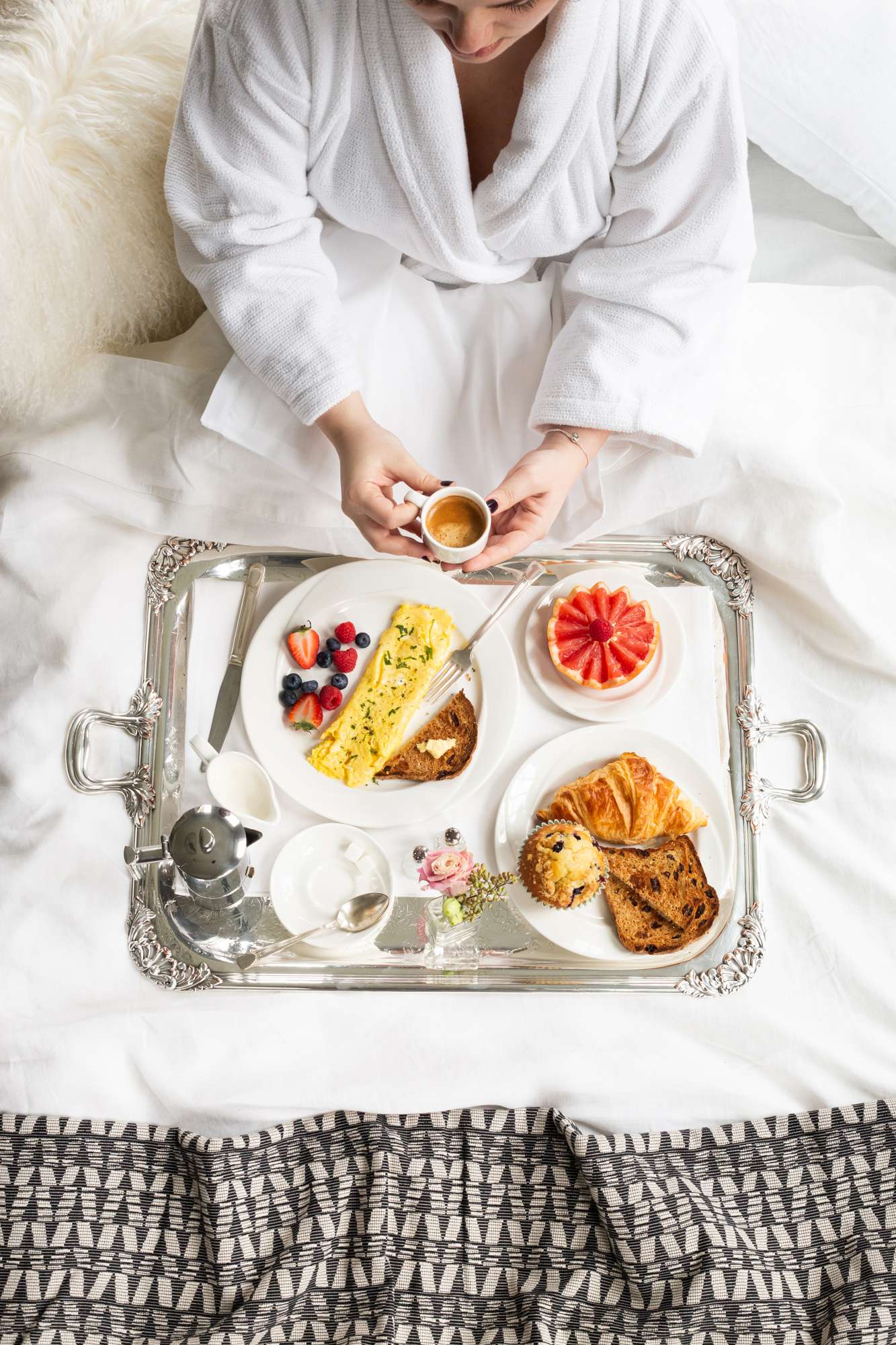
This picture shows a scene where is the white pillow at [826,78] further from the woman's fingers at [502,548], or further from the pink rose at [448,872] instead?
the pink rose at [448,872]

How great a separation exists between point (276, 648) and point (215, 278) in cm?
60

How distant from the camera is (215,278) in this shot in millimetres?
1490

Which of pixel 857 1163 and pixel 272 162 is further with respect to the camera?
pixel 857 1163

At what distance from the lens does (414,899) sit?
5.51 feet

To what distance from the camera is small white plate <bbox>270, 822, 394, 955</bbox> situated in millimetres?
1650

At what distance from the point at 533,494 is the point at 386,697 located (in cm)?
43

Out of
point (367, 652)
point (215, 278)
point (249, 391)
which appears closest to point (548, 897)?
point (367, 652)

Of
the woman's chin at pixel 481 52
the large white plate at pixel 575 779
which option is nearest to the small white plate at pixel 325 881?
the large white plate at pixel 575 779

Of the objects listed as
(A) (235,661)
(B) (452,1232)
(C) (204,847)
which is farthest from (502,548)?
(B) (452,1232)

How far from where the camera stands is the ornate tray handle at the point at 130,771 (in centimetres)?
171

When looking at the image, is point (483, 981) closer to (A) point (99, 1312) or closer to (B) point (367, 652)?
(B) point (367, 652)

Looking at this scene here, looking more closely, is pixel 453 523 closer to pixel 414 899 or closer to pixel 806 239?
pixel 414 899

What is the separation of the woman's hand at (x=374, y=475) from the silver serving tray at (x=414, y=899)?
0.29 metres

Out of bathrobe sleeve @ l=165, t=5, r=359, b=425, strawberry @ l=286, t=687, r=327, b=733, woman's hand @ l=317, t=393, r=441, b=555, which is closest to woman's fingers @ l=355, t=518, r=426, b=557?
woman's hand @ l=317, t=393, r=441, b=555
